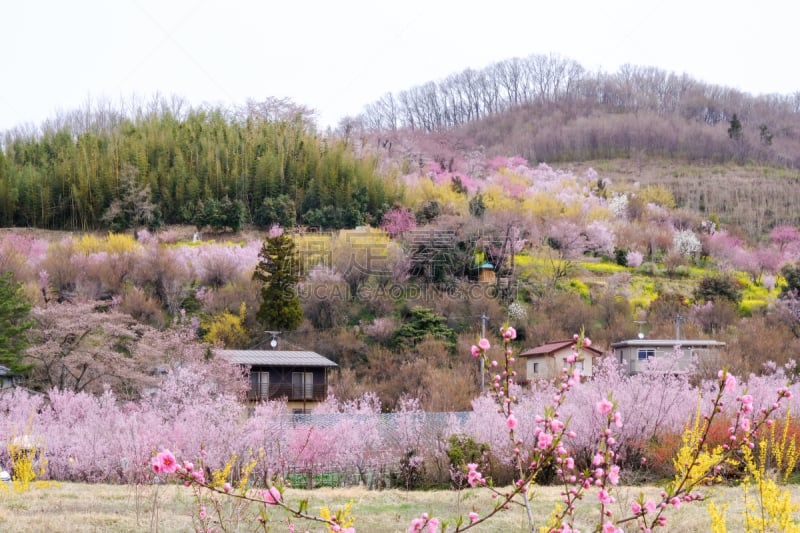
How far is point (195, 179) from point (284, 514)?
33.4m

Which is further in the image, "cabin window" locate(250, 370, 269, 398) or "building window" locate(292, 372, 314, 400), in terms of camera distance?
"building window" locate(292, 372, 314, 400)

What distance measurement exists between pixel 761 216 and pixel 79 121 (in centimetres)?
4229

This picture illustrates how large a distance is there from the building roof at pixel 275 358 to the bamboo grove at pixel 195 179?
1580 cm

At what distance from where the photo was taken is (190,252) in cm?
3403

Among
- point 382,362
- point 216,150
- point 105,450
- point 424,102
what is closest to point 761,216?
point 216,150

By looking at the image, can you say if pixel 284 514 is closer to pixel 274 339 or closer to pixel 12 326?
pixel 12 326

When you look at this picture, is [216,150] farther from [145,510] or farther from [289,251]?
[145,510]

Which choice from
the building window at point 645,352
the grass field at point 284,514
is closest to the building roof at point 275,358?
the building window at point 645,352

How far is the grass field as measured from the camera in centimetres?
798

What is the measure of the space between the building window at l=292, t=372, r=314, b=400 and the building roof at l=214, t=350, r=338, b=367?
16.3 inches

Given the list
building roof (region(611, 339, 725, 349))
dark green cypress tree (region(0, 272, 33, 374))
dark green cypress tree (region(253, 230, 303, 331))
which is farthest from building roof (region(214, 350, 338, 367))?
building roof (region(611, 339, 725, 349))

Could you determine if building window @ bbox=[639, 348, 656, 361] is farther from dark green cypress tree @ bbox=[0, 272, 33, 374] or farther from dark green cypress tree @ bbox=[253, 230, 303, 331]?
dark green cypress tree @ bbox=[0, 272, 33, 374]

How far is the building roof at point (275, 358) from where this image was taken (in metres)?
23.1

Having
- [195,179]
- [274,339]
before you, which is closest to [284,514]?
[274,339]
